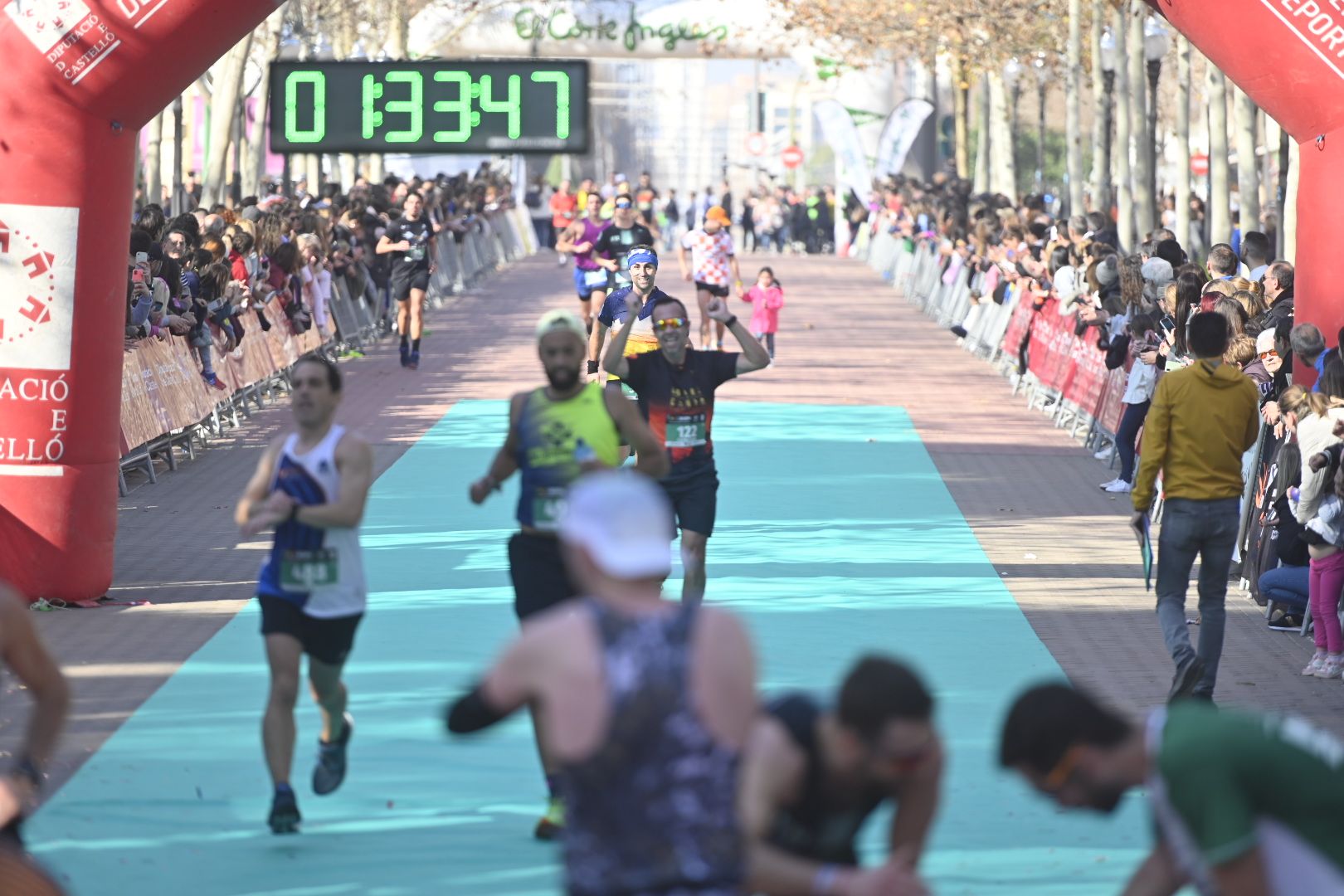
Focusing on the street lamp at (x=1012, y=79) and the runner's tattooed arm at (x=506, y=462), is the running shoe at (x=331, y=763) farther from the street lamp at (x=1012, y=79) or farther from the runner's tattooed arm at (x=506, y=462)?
the street lamp at (x=1012, y=79)

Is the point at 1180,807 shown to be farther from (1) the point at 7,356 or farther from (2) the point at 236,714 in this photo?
(1) the point at 7,356

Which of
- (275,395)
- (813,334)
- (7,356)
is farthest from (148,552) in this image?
(813,334)

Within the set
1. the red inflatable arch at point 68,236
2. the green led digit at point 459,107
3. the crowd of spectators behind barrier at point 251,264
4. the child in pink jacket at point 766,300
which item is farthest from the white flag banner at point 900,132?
the red inflatable arch at point 68,236

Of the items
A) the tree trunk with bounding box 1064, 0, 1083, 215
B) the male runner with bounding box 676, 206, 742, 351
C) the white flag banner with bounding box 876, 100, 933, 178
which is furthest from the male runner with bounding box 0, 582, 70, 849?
the white flag banner with bounding box 876, 100, 933, 178

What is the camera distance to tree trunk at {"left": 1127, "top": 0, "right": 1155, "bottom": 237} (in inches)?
1099

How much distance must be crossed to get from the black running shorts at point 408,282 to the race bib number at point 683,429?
15.3m

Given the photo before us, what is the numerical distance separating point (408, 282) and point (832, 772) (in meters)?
21.3

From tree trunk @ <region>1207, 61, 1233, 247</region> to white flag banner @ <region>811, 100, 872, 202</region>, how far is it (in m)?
23.5

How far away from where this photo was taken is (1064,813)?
8.27 metres

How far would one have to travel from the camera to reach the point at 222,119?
29406 mm

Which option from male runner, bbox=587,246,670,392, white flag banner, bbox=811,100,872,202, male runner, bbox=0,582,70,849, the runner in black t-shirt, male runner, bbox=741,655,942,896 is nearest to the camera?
male runner, bbox=741,655,942,896

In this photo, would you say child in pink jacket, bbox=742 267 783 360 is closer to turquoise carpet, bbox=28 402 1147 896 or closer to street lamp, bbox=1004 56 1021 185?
turquoise carpet, bbox=28 402 1147 896

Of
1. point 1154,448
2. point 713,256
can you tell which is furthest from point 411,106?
point 713,256

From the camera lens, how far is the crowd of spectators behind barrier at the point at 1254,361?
417 inches
